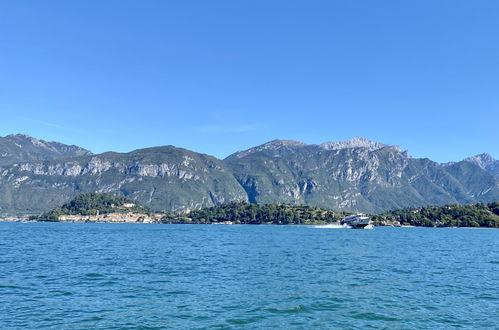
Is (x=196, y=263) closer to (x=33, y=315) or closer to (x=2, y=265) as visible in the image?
(x=2, y=265)

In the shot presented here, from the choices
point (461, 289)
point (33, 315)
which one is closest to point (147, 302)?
point (33, 315)

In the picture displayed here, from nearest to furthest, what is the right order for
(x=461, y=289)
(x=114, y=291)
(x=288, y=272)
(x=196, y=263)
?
1. (x=114, y=291)
2. (x=461, y=289)
3. (x=288, y=272)
4. (x=196, y=263)

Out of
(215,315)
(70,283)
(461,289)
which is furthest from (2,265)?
(461,289)

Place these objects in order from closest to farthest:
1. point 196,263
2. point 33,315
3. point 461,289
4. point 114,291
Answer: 1. point 33,315
2. point 114,291
3. point 461,289
4. point 196,263

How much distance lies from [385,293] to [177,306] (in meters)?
25.8

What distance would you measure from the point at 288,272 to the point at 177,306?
95.8 feet

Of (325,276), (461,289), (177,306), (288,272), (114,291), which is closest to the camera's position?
(177,306)

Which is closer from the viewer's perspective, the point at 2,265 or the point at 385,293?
the point at 385,293

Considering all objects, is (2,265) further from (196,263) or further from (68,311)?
(68,311)

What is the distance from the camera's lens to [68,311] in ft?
130

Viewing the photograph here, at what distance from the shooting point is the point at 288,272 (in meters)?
67.8

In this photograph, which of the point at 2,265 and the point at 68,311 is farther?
the point at 2,265

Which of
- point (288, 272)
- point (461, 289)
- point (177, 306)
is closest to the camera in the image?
point (177, 306)

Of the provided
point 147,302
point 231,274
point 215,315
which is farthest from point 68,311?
point 231,274
